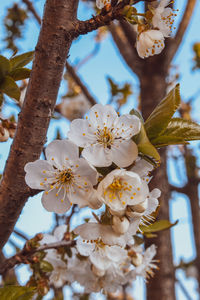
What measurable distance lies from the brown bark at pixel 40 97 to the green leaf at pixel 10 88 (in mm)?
55

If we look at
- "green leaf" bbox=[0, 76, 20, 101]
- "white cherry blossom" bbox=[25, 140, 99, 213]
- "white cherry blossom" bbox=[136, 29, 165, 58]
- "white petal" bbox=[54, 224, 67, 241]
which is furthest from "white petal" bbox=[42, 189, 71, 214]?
"white petal" bbox=[54, 224, 67, 241]

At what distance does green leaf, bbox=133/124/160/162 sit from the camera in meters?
0.41

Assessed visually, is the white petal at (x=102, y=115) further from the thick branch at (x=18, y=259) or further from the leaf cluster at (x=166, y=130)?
the thick branch at (x=18, y=259)

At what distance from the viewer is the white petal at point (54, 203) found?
0.48 m

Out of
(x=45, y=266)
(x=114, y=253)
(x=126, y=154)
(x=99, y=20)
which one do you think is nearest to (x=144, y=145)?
(x=126, y=154)

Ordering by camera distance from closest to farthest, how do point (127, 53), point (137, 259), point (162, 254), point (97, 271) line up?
point (97, 271) < point (137, 259) < point (162, 254) < point (127, 53)

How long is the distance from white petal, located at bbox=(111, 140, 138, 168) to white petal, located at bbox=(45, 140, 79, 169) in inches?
2.7

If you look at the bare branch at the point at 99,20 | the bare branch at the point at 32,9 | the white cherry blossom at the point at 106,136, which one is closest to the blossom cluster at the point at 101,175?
the white cherry blossom at the point at 106,136

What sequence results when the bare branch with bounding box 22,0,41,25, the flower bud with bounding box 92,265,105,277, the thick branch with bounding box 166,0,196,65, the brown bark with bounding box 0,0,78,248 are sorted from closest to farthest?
the brown bark with bounding box 0,0,78,248 < the flower bud with bounding box 92,265,105,277 < the bare branch with bounding box 22,0,41,25 < the thick branch with bounding box 166,0,196,65

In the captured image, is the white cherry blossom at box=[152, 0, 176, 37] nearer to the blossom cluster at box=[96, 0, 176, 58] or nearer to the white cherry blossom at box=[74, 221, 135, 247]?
the blossom cluster at box=[96, 0, 176, 58]

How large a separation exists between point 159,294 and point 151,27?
1.04 metres

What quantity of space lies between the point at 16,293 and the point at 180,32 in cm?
163

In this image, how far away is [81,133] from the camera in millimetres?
484

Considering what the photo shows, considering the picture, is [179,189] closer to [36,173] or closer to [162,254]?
[162,254]
